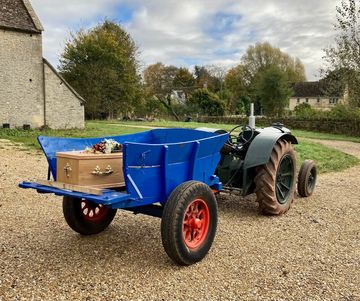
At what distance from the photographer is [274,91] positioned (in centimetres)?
5084

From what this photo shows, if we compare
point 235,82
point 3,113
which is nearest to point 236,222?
point 3,113

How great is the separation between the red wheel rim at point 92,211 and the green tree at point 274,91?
46.9 m

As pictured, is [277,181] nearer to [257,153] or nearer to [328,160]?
[257,153]

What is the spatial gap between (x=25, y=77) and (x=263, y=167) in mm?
18688

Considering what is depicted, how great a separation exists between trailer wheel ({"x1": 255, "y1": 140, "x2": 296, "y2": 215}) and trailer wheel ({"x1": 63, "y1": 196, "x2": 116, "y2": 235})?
84.6 inches

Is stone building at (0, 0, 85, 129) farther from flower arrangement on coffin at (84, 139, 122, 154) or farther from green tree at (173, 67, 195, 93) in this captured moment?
green tree at (173, 67, 195, 93)

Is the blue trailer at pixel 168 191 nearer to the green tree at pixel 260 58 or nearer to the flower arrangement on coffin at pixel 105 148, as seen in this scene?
the flower arrangement on coffin at pixel 105 148

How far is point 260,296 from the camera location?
138 inches

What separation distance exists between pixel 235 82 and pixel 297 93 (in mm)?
15469

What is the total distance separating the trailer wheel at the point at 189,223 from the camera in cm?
378

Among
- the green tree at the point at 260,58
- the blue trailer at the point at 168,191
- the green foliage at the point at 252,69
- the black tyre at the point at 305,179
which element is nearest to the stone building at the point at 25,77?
the black tyre at the point at 305,179

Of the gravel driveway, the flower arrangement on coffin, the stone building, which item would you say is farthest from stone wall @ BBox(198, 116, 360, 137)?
the flower arrangement on coffin

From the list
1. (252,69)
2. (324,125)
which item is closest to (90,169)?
(324,125)

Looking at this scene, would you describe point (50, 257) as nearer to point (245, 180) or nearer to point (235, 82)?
point (245, 180)
